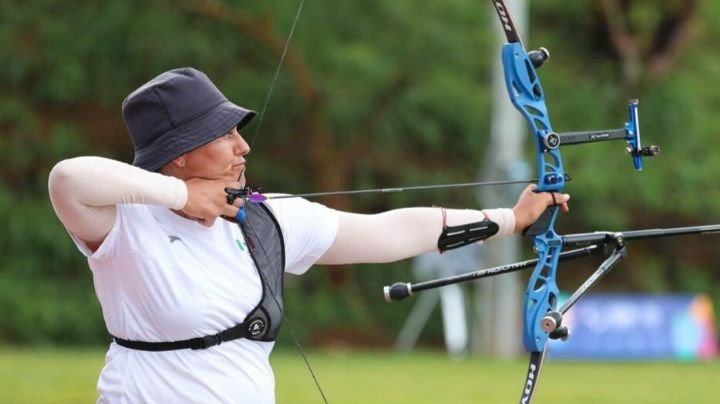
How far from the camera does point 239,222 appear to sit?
3.92 m

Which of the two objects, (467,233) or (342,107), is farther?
(342,107)

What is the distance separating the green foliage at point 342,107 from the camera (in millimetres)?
18719

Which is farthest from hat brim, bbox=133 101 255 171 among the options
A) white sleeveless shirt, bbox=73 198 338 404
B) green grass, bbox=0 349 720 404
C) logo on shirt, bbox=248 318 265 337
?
green grass, bbox=0 349 720 404

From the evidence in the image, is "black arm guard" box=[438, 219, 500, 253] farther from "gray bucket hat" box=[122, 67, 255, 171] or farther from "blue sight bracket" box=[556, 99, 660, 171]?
"gray bucket hat" box=[122, 67, 255, 171]

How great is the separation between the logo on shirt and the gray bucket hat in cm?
46

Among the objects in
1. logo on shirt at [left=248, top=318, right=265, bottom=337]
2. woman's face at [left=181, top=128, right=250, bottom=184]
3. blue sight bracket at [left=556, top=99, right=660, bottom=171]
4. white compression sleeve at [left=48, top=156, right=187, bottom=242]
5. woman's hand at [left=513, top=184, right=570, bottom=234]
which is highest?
blue sight bracket at [left=556, top=99, right=660, bottom=171]

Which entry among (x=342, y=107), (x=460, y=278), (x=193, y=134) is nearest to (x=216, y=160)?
(x=193, y=134)

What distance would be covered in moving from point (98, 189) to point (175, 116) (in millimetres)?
348

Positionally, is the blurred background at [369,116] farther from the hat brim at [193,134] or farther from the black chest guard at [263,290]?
the hat brim at [193,134]

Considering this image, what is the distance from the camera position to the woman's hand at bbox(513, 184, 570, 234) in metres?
4.16

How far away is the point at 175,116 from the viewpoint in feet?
12.6

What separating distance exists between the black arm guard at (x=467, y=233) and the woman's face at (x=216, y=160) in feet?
→ 2.24

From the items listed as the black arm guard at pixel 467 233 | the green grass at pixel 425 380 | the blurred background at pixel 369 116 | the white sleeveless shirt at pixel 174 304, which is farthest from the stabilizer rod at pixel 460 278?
the blurred background at pixel 369 116

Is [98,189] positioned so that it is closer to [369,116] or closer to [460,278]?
[460,278]
